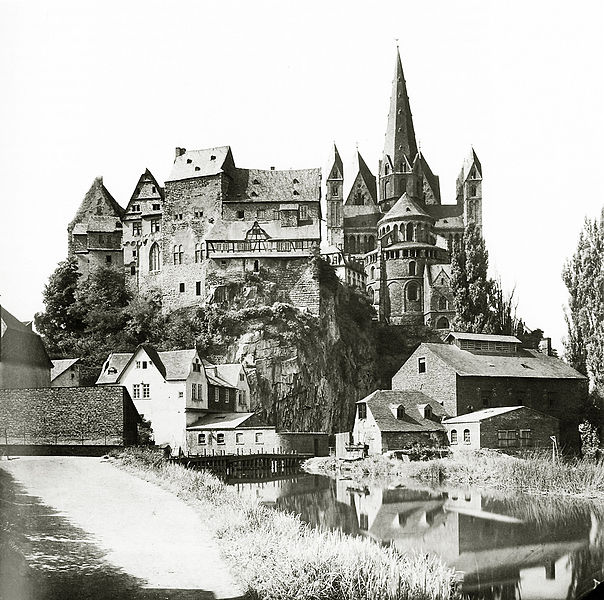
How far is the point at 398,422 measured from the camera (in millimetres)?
32438

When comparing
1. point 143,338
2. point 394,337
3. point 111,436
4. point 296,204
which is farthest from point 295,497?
point 296,204

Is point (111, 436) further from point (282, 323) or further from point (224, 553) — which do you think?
point (282, 323)

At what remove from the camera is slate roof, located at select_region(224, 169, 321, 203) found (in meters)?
56.6

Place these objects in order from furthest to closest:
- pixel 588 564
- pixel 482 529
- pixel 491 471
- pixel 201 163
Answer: pixel 201 163 → pixel 491 471 → pixel 482 529 → pixel 588 564

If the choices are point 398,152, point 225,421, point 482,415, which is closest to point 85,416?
point 225,421

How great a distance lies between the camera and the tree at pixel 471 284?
44.2 meters

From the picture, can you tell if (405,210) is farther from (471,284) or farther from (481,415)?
(481,415)

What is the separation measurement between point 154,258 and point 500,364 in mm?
26064

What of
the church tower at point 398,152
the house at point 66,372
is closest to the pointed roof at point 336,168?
the church tower at point 398,152

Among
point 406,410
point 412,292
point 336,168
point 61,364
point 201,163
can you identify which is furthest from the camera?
point 336,168

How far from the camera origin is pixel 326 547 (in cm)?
987

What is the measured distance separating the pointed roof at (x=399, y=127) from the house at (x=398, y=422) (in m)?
34.0

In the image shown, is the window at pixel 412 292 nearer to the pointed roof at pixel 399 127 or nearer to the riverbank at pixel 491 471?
the pointed roof at pixel 399 127

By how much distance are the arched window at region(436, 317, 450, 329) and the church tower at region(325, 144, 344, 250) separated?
11.0 meters
